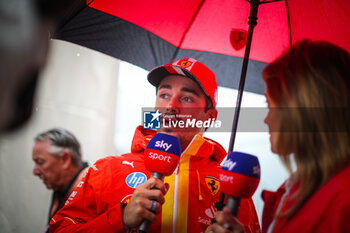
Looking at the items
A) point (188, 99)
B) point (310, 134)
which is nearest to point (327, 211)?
point (310, 134)

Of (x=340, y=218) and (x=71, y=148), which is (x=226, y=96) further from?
(x=71, y=148)

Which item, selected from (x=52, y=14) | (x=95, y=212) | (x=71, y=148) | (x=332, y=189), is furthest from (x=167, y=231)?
(x=71, y=148)

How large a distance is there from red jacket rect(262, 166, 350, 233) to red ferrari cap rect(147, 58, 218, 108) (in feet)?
3.45

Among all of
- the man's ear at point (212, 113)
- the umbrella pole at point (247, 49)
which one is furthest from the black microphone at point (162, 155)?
Result: the man's ear at point (212, 113)

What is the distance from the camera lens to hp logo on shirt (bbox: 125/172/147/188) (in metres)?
1.73

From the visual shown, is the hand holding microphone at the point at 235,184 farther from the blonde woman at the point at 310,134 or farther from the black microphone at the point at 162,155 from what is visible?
the black microphone at the point at 162,155

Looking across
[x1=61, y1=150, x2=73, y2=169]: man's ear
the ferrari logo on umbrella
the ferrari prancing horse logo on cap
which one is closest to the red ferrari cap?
the ferrari prancing horse logo on cap

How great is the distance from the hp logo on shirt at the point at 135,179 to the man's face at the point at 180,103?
0.30 metres

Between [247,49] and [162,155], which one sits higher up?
[247,49]

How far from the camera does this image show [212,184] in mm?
1828

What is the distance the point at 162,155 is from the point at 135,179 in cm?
39

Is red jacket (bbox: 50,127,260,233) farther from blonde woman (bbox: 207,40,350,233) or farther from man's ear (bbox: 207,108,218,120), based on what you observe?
blonde woman (bbox: 207,40,350,233)

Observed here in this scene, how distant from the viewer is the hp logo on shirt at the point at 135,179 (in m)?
1.73

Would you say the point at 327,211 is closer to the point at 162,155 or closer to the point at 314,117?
the point at 314,117
